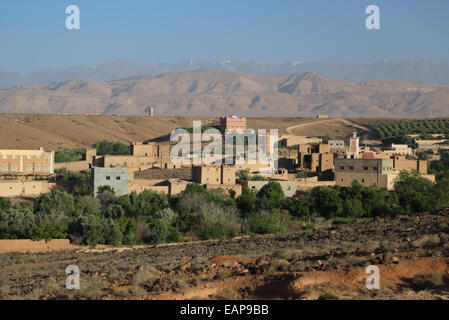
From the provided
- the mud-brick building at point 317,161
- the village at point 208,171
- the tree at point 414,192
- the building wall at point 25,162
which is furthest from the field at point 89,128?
the tree at point 414,192

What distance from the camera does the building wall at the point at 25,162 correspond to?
1905 inches

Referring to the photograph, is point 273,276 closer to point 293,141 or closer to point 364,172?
point 364,172

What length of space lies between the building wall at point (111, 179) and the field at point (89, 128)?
34826mm

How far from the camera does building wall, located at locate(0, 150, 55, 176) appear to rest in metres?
48.4

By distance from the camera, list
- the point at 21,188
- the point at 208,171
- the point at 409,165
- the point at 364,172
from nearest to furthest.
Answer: the point at 21,188
the point at 208,171
the point at 364,172
the point at 409,165

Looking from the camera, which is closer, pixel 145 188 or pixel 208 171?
pixel 145 188

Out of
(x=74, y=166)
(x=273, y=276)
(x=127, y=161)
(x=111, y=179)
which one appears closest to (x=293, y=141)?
(x=127, y=161)

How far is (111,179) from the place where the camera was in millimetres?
38625

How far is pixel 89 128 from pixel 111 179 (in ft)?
172

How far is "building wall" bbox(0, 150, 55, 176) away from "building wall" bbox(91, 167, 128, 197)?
10502 millimetres

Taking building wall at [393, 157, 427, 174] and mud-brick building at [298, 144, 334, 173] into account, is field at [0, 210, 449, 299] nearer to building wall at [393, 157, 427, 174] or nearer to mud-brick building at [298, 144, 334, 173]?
building wall at [393, 157, 427, 174]
